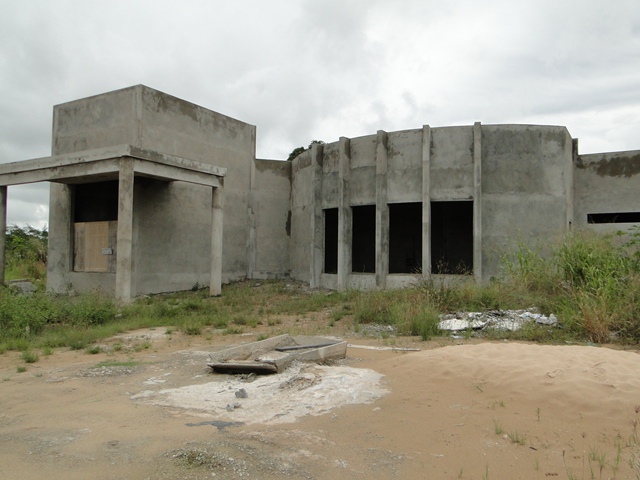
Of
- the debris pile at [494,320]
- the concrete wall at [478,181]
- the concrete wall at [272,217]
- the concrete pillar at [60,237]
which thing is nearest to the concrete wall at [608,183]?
the concrete wall at [478,181]

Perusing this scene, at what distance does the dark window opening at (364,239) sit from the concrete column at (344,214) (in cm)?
466

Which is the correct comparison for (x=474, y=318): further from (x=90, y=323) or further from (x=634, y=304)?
(x=90, y=323)

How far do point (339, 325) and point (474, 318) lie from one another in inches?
109

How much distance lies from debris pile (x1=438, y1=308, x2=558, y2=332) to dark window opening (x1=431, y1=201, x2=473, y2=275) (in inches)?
409

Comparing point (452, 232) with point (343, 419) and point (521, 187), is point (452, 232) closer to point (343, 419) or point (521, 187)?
point (521, 187)

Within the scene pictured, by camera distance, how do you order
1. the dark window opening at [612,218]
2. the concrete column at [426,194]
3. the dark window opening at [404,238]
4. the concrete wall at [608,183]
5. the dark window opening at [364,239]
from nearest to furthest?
the concrete column at [426,194], the concrete wall at [608,183], the dark window opening at [612,218], the dark window opening at [404,238], the dark window opening at [364,239]

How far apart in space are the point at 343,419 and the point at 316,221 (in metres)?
13.3

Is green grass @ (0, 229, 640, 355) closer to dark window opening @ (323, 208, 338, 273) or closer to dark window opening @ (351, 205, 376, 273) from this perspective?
dark window opening @ (323, 208, 338, 273)

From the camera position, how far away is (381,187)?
634 inches

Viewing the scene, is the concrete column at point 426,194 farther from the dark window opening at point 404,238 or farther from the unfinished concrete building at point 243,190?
the dark window opening at point 404,238

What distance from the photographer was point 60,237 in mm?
16438

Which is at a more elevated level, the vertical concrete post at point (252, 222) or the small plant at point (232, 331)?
the vertical concrete post at point (252, 222)

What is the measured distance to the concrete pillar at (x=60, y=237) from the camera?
53.1 feet

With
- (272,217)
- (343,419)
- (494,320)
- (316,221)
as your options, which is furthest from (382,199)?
(343,419)
